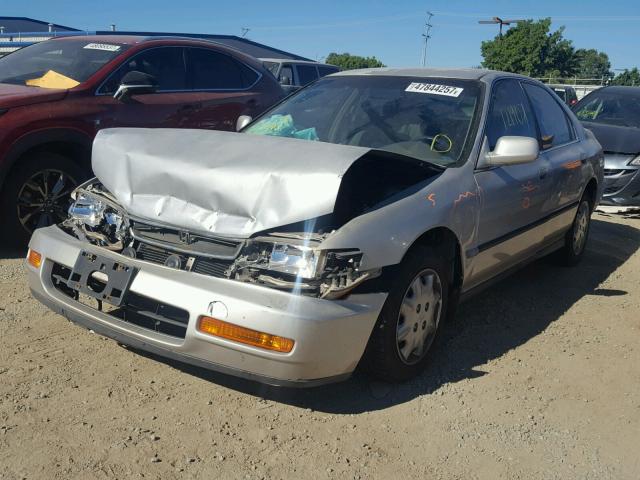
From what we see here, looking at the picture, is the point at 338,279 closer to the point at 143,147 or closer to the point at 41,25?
the point at 143,147

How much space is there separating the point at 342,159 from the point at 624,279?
372cm

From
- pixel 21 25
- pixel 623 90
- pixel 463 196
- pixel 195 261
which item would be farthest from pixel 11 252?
pixel 21 25

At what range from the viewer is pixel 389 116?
4.11m

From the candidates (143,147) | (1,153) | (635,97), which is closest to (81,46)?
(1,153)

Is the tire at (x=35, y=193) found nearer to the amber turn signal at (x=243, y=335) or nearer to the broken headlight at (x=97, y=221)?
the broken headlight at (x=97, y=221)

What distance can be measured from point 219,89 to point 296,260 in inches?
168

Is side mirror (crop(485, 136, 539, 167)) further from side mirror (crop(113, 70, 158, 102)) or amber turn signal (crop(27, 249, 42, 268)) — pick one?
side mirror (crop(113, 70, 158, 102))

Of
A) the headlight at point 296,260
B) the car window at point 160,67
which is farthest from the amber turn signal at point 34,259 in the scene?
the car window at point 160,67

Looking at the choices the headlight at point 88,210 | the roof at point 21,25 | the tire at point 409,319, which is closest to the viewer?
the tire at point 409,319

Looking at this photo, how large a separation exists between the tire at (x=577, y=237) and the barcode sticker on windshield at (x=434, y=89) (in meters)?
2.01

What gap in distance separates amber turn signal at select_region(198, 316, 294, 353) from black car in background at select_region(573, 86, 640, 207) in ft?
22.0

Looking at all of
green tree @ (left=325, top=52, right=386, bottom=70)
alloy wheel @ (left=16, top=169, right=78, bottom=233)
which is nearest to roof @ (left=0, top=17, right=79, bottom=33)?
alloy wheel @ (left=16, top=169, right=78, bottom=233)

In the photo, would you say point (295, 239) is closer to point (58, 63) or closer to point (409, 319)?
point (409, 319)

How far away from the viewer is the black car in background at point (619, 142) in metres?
8.07
